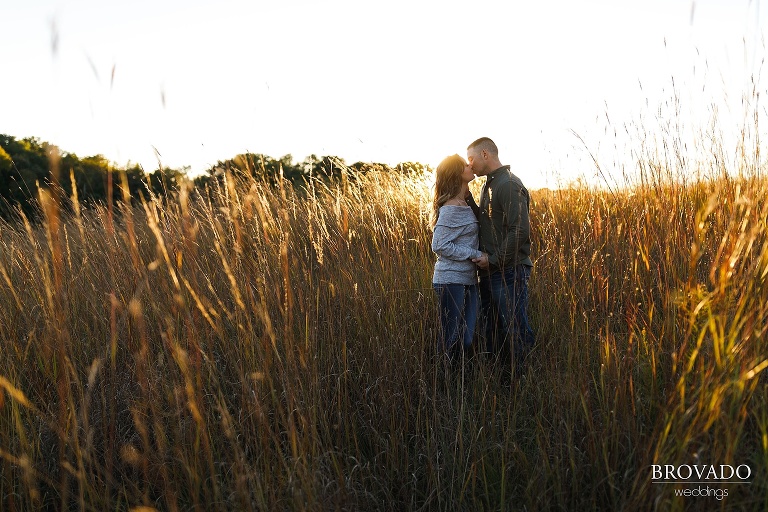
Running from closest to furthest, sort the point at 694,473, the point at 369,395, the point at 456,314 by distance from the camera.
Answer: the point at 694,473, the point at 369,395, the point at 456,314

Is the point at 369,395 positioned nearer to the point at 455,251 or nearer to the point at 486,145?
the point at 455,251

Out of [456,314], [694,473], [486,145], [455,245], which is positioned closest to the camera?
[694,473]

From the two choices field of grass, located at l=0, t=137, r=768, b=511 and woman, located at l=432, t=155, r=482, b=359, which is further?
woman, located at l=432, t=155, r=482, b=359

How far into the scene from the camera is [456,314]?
112 inches

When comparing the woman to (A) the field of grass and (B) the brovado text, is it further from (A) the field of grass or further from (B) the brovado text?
(B) the brovado text

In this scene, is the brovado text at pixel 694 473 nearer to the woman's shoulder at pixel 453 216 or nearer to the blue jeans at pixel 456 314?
the blue jeans at pixel 456 314

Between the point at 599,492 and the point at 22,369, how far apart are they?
2.25 metres

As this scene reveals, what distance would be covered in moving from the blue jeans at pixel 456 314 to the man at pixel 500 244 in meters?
0.08

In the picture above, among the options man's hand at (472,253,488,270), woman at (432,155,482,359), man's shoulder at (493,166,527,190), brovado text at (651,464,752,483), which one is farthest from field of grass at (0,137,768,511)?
man's shoulder at (493,166,527,190)

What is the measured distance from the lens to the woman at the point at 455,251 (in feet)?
9.29

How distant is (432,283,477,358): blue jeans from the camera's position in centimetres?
274

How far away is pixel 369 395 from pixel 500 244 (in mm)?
1144

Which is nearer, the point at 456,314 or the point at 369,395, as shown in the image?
the point at 369,395

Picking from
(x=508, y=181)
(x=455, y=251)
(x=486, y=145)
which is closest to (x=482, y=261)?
(x=455, y=251)
